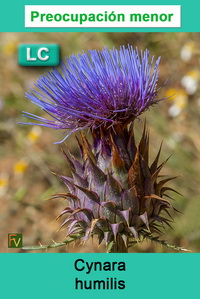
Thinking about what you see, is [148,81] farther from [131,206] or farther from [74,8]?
[74,8]

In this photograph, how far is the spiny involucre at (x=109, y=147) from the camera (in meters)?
1.58

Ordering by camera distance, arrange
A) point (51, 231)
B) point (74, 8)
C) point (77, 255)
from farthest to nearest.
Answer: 1. point (51, 231)
2. point (74, 8)
3. point (77, 255)

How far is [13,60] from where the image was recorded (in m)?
3.81

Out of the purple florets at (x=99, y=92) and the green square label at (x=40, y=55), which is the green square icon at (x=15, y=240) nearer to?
the purple florets at (x=99, y=92)

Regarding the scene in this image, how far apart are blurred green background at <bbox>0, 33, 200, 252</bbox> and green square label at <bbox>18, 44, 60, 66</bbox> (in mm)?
398

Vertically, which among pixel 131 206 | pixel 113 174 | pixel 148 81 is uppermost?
pixel 148 81

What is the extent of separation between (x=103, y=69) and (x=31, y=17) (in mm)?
649

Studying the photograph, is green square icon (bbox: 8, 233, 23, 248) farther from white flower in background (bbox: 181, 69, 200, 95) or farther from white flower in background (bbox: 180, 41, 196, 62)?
white flower in background (bbox: 180, 41, 196, 62)

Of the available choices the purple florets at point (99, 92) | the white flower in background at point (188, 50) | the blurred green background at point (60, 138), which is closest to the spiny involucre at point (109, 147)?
the purple florets at point (99, 92)

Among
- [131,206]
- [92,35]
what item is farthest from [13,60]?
[131,206]

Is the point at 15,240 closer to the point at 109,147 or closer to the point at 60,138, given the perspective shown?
the point at 109,147

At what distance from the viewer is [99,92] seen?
62.6 inches

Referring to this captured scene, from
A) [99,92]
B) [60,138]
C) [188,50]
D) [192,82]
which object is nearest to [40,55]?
[99,92]

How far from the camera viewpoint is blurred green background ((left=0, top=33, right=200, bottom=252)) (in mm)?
2814
